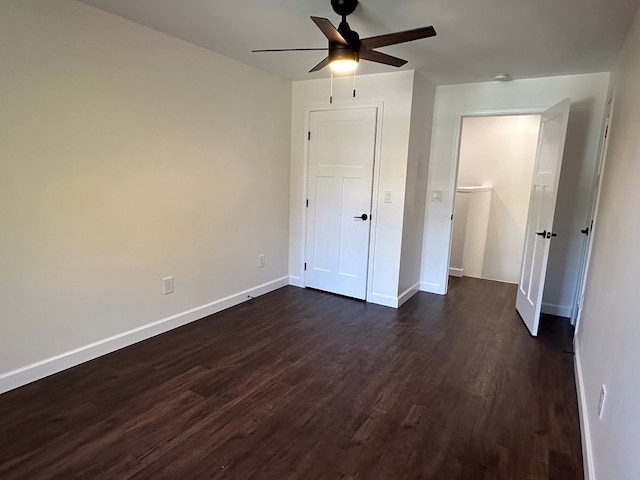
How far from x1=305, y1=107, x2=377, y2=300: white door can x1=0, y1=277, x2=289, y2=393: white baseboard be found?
38.7 inches

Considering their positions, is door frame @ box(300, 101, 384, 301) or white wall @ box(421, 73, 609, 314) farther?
door frame @ box(300, 101, 384, 301)

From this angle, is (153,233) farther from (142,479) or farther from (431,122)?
(431,122)

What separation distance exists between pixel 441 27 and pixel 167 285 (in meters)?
2.83

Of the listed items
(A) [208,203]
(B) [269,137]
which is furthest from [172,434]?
(B) [269,137]

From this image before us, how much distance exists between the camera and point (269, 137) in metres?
4.04

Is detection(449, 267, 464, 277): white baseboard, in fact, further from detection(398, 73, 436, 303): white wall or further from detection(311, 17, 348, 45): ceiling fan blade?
detection(311, 17, 348, 45): ceiling fan blade

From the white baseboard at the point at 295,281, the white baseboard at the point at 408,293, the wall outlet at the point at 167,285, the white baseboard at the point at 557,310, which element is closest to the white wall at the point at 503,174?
the white baseboard at the point at 408,293

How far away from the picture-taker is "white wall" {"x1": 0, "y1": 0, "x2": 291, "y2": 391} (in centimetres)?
222

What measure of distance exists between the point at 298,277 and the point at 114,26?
301cm

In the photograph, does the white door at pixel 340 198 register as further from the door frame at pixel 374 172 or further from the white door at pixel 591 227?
A: the white door at pixel 591 227

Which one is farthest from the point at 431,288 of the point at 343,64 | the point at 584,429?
the point at 343,64

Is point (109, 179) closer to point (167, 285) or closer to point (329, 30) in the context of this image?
point (167, 285)

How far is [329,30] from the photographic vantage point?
1945 mm

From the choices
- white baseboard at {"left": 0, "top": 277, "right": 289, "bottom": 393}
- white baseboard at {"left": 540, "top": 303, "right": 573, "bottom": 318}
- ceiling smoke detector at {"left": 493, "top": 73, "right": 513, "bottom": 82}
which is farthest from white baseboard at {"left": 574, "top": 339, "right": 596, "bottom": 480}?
white baseboard at {"left": 0, "top": 277, "right": 289, "bottom": 393}
